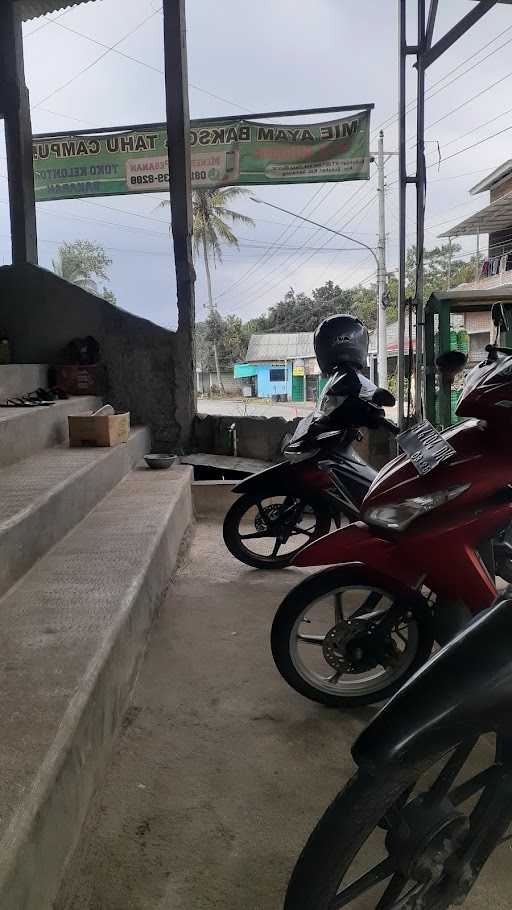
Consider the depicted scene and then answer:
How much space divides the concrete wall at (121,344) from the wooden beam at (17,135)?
1.53 ft

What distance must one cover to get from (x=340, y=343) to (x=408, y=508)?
174 centimetres

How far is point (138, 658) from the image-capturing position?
7.33 feet

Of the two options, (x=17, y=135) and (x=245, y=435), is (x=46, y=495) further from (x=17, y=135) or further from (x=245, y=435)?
(x=17, y=135)

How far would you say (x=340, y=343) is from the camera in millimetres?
3379

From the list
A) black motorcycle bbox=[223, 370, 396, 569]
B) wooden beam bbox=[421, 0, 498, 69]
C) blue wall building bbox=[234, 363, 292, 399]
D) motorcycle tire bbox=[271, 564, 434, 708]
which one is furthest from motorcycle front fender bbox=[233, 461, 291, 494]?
blue wall building bbox=[234, 363, 292, 399]

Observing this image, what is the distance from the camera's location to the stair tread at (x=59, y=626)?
1.25 meters

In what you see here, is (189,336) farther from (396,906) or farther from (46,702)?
(396,906)

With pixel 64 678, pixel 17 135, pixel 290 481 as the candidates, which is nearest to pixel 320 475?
pixel 290 481

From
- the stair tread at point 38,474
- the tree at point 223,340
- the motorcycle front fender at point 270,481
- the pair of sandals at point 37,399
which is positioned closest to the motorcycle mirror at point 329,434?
the motorcycle front fender at point 270,481

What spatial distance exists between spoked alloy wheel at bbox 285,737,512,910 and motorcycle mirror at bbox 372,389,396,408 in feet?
6.45

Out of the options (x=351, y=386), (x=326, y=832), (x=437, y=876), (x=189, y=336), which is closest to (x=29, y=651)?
(x=326, y=832)

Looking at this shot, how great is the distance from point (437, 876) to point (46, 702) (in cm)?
91

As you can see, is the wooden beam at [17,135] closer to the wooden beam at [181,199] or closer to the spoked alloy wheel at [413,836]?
the wooden beam at [181,199]

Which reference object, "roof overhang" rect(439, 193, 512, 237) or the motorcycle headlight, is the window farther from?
the motorcycle headlight
